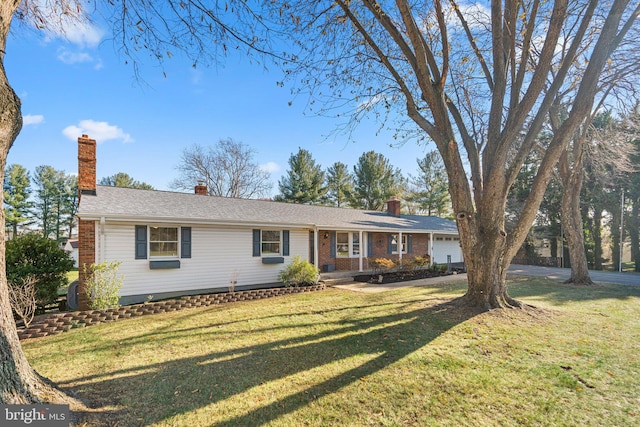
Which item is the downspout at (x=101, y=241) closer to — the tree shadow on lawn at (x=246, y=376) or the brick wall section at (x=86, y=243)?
the brick wall section at (x=86, y=243)

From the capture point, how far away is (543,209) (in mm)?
24375

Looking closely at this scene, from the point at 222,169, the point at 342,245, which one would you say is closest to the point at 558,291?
the point at 342,245

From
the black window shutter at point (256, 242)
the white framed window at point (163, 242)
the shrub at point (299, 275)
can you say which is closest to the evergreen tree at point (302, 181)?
the black window shutter at point (256, 242)

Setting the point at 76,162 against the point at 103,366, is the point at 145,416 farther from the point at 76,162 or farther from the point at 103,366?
the point at 76,162

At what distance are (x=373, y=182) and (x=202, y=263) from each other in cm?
2404

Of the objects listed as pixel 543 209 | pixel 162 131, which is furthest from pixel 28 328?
pixel 543 209

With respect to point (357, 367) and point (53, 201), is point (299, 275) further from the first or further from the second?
point (53, 201)

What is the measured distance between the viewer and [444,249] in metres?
20.8

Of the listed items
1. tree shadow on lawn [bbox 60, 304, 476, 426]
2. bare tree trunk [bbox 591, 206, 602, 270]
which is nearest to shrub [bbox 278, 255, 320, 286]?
tree shadow on lawn [bbox 60, 304, 476, 426]

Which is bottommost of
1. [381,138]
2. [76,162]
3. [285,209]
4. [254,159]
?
[285,209]

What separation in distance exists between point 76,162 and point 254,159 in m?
21.6

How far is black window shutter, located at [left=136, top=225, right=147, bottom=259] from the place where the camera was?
28.3ft

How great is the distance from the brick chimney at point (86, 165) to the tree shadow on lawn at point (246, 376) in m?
7.81

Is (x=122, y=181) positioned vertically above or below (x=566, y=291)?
above
